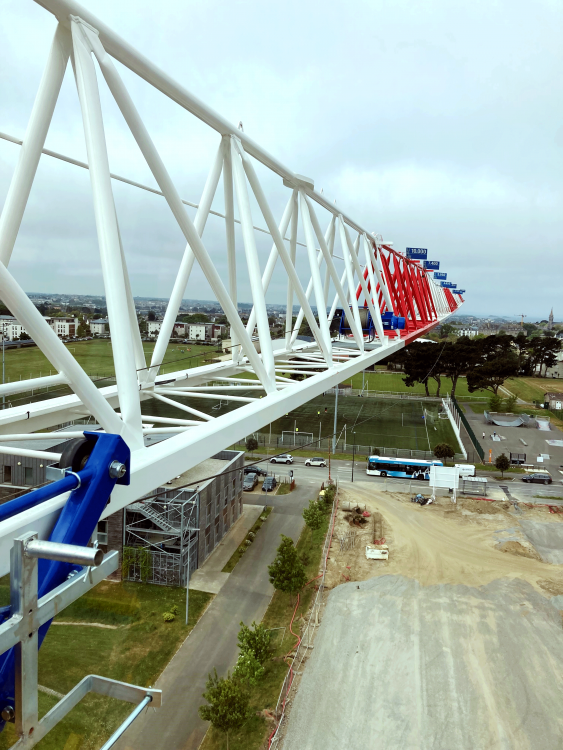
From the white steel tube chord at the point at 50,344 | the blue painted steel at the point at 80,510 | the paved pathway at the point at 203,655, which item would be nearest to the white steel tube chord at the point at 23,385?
the white steel tube chord at the point at 50,344

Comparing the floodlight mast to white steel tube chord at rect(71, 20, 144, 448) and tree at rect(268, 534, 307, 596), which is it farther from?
tree at rect(268, 534, 307, 596)

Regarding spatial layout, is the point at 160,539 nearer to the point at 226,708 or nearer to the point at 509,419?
the point at 226,708

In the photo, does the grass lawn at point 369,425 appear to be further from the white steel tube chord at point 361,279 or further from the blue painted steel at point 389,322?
the white steel tube chord at point 361,279

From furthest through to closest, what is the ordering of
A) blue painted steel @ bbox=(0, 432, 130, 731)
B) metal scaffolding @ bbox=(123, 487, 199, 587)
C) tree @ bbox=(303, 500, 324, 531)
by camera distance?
tree @ bbox=(303, 500, 324, 531) → metal scaffolding @ bbox=(123, 487, 199, 587) → blue painted steel @ bbox=(0, 432, 130, 731)

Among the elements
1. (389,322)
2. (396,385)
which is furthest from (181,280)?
(396,385)

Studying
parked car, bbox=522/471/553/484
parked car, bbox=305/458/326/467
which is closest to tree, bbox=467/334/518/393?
parked car, bbox=522/471/553/484
